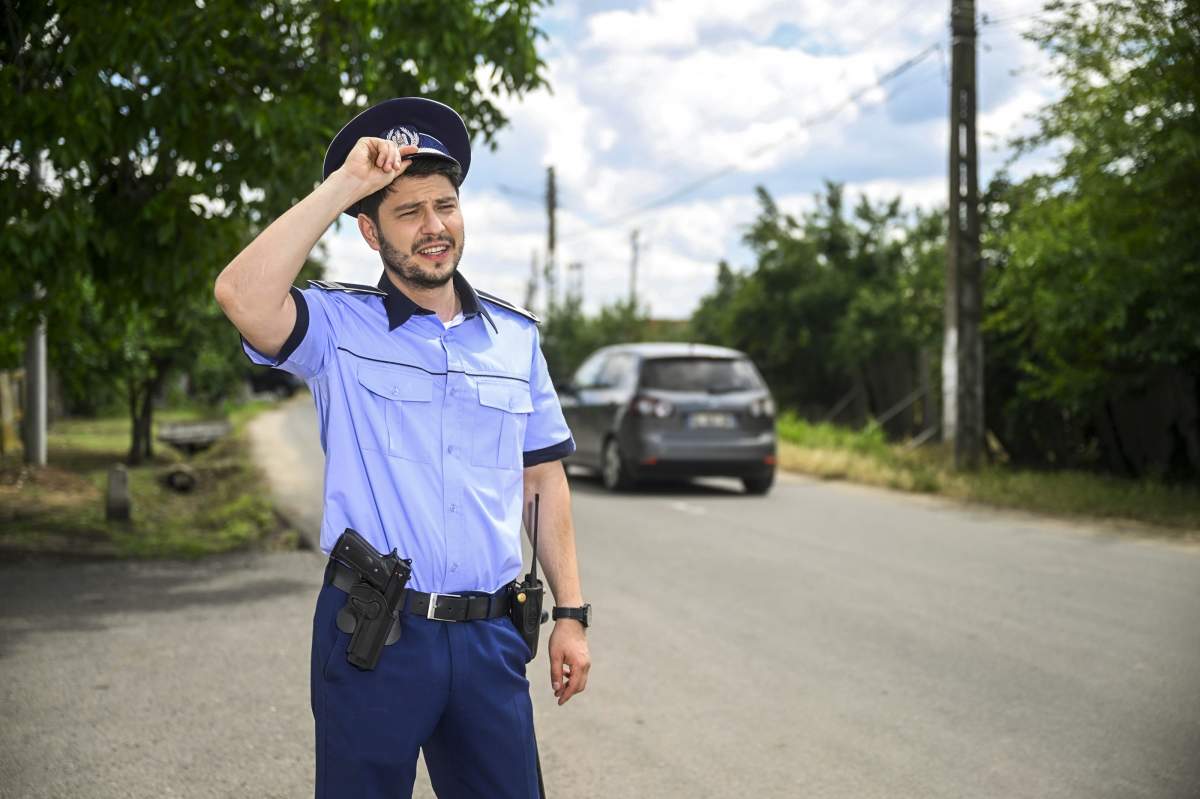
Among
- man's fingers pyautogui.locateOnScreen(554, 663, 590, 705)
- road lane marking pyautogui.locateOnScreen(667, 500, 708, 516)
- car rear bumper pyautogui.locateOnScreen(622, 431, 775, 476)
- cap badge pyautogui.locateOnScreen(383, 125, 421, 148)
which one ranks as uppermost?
cap badge pyautogui.locateOnScreen(383, 125, 421, 148)

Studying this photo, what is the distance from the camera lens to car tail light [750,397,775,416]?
14.2 metres

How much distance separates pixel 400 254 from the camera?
2693 mm

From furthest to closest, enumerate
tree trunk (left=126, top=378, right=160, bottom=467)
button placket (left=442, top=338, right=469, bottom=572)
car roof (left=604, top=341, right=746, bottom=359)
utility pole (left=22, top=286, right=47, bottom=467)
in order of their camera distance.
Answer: tree trunk (left=126, top=378, right=160, bottom=467)
utility pole (left=22, top=286, right=47, bottom=467)
car roof (left=604, top=341, right=746, bottom=359)
button placket (left=442, top=338, right=469, bottom=572)

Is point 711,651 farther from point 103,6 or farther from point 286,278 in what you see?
point 103,6

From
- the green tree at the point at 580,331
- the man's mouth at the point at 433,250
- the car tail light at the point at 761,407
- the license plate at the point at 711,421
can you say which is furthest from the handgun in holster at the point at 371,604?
the green tree at the point at 580,331

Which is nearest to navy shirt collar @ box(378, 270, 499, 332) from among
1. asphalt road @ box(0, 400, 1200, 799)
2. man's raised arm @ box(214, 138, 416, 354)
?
man's raised arm @ box(214, 138, 416, 354)

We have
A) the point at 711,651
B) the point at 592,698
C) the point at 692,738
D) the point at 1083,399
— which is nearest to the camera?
the point at 692,738

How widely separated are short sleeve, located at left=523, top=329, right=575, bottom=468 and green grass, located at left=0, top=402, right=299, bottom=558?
7.20 metres

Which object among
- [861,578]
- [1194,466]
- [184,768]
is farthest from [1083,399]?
[184,768]

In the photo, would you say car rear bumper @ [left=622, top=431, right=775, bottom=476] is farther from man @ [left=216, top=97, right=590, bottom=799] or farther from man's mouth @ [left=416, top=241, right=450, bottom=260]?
man's mouth @ [left=416, top=241, right=450, bottom=260]

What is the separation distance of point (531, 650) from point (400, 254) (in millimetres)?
871

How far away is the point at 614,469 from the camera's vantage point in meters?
14.4

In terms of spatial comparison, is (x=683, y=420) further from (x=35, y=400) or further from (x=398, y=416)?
(x=398, y=416)

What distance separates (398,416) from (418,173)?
20.2 inches
